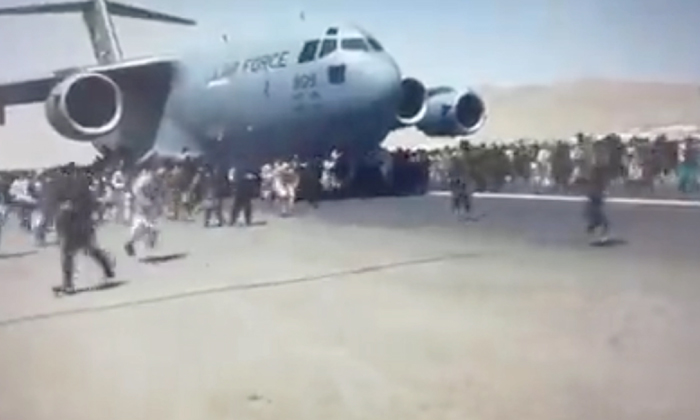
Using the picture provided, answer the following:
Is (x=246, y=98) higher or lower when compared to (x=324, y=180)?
higher

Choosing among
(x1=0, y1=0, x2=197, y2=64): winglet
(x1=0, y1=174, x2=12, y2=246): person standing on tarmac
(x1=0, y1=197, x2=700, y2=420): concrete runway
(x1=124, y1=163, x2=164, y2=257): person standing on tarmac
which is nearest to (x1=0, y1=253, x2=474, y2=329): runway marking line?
(x1=0, y1=197, x2=700, y2=420): concrete runway

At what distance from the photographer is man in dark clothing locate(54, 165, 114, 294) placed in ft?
5.91

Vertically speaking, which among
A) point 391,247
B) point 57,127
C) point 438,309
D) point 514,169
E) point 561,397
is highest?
point 57,127

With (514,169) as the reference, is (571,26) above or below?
above

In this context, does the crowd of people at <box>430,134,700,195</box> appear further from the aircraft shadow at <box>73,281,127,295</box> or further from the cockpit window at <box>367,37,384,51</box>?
the aircraft shadow at <box>73,281,127,295</box>

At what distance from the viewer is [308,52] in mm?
1731

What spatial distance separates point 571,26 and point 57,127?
1055 mm

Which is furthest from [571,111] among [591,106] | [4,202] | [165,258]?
[4,202]

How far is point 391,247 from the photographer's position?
182 centimetres

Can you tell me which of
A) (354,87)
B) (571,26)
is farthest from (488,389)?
(571,26)

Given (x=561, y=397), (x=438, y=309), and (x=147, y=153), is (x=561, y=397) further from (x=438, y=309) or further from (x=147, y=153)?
(x=147, y=153)

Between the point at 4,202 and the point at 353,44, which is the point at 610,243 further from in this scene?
the point at 4,202

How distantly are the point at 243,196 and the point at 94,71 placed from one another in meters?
0.40

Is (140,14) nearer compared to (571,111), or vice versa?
(571,111)
